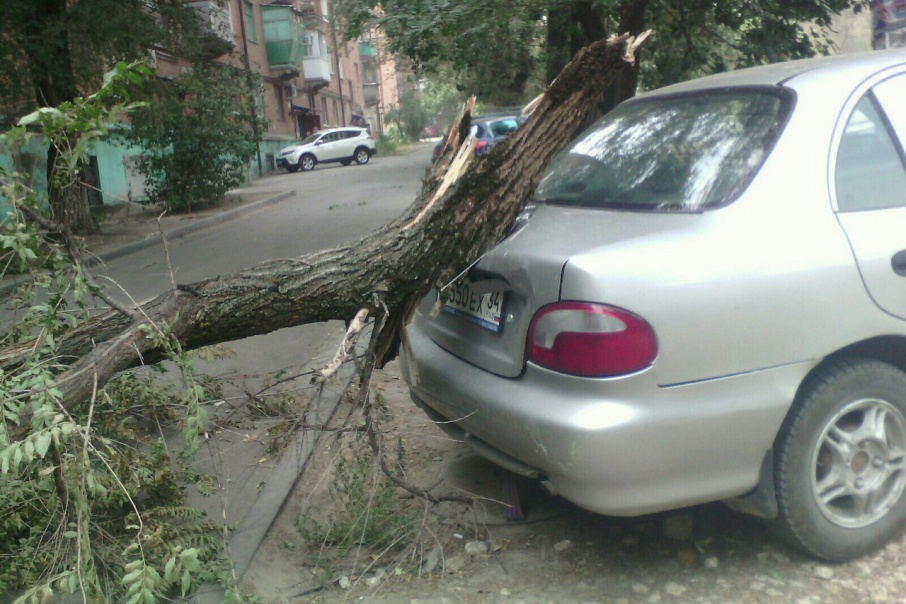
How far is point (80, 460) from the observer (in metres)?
2.87

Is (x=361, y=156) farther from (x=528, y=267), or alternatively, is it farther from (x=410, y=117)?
(x=528, y=267)

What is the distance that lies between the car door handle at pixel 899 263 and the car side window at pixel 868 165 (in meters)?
0.19

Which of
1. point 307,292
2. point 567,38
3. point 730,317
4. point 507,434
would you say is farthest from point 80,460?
point 567,38

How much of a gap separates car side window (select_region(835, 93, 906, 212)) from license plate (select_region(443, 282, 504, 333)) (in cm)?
123

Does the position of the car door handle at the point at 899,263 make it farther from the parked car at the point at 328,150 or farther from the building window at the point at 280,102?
the building window at the point at 280,102

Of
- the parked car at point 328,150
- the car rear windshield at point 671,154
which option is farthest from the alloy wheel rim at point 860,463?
the parked car at point 328,150

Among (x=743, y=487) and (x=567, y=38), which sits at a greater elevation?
(x=567, y=38)

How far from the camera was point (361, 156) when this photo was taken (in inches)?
1545

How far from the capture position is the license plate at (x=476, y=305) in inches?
128

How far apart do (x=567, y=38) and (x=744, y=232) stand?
8.02 metres

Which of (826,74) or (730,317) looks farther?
(826,74)

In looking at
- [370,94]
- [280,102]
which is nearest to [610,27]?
[280,102]

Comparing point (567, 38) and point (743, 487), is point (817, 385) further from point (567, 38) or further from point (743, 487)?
point (567, 38)

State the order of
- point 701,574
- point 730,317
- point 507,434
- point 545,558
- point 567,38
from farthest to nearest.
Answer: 1. point 567,38
2. point 545,558
3. point 701,574
4. point 507,434
5. point 730,317
